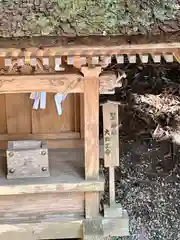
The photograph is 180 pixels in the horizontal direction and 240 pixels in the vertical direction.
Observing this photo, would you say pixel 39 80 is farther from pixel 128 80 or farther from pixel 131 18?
pixel 128 80

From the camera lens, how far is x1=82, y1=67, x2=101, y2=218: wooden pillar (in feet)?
12.6

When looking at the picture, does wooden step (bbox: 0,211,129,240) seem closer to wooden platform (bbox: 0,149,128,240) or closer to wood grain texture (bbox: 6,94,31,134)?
wooden platform (bbox: 0,149,128,240)

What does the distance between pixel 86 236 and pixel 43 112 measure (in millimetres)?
1180

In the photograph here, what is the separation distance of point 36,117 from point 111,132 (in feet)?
3.01

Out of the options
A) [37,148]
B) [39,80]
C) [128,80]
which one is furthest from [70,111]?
[128,80]

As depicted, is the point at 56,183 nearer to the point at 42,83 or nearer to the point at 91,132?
the point at 91,132

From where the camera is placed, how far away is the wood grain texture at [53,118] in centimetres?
473

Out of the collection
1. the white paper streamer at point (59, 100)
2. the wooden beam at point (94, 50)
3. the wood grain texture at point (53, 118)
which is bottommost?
the wood grain texture at point (53, 118)

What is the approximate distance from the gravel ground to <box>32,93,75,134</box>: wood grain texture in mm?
1274

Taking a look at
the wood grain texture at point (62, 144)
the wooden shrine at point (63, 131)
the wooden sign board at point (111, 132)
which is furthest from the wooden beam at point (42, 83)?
the wood grain texture at point (62, 144)

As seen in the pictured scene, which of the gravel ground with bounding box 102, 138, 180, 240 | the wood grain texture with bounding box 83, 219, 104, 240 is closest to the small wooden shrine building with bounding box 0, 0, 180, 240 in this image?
the wood grain texture with bounding box 83, 219, 104, 240

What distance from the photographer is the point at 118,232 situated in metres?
4.30

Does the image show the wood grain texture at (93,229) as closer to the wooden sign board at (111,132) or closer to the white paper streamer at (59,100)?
the wooden sign board at (111,132)

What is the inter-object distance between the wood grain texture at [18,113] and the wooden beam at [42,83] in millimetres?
824
